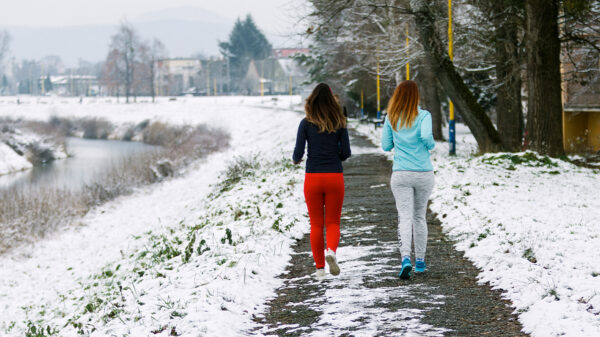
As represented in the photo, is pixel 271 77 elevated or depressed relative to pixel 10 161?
elevated

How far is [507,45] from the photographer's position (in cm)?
1942

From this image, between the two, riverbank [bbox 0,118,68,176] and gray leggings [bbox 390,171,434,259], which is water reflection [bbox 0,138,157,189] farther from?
gray leggings [bbox 390,171,434,259]

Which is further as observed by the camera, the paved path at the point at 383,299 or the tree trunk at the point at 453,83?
the tree trunk at the point at 453,83

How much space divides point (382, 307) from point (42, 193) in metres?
22.4

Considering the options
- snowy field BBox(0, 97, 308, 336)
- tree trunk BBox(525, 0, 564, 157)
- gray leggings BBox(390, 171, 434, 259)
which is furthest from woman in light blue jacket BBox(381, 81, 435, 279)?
tree trunk BBox(525, 0, 564, 157)

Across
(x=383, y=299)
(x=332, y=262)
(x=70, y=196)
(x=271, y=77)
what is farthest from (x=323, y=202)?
(x=271, y=77)

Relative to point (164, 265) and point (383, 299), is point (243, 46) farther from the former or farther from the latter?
point (383, 299)

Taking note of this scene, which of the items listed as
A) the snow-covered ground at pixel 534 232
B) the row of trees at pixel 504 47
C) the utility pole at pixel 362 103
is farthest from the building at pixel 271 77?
the snow-covered ground at pixel 534 232

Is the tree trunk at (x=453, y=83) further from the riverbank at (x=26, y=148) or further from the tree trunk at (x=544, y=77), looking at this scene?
the riverbank at (x=26, y=148)

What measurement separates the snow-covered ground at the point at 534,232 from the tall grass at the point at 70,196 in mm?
13018

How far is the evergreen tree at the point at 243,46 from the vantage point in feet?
397

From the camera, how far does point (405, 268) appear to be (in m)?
6.51

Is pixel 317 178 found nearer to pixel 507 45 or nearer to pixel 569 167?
pixel 569 167

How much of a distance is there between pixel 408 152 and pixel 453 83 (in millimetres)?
11594
